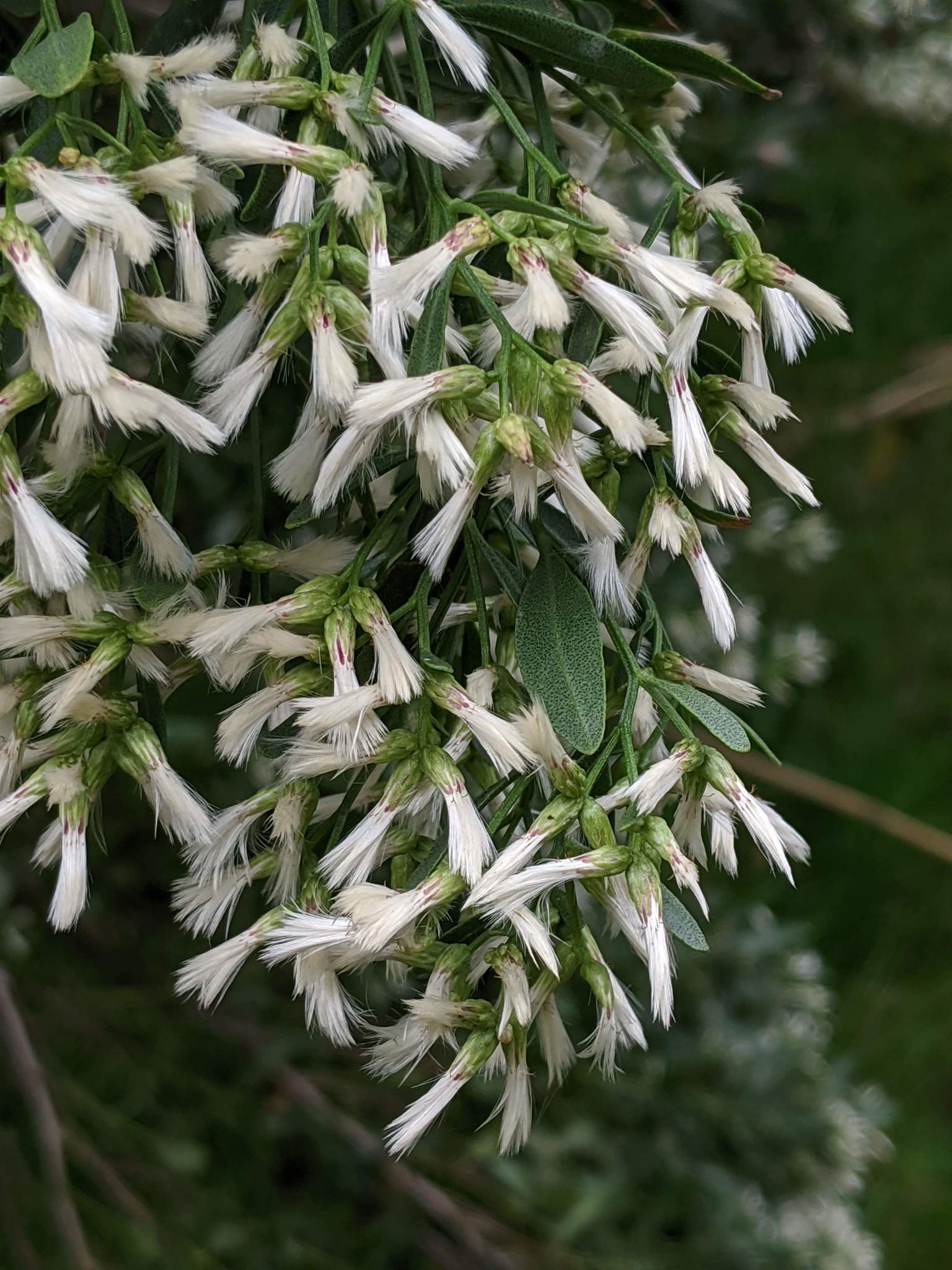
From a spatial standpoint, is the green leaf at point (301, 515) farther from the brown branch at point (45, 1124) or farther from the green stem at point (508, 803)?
the brown branch at point (45, 1124)

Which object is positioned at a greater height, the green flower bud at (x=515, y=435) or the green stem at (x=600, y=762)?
the green flower bud at (x=515, y=435)

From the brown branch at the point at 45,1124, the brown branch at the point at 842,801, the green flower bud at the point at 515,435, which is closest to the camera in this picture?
the green flower bud at the point at 515,435

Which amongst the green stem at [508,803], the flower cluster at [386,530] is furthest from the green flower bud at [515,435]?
the green stem at [508,803]

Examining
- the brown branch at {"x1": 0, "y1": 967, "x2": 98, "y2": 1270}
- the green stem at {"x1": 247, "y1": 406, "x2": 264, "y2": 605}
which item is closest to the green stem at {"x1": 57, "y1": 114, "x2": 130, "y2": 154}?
the green stem at {"x1": 247, "y1": 406, "x2": 264, "y2": 605}

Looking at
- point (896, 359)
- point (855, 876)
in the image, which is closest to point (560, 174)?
point (855, 876)

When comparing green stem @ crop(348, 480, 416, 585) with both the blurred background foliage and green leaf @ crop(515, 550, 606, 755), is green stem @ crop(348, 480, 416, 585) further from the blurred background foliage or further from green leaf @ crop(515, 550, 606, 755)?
the blurred background foliage

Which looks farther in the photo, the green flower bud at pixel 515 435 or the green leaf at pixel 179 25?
the green leaf at pixel 179 25

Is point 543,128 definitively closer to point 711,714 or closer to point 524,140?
point 524,140
